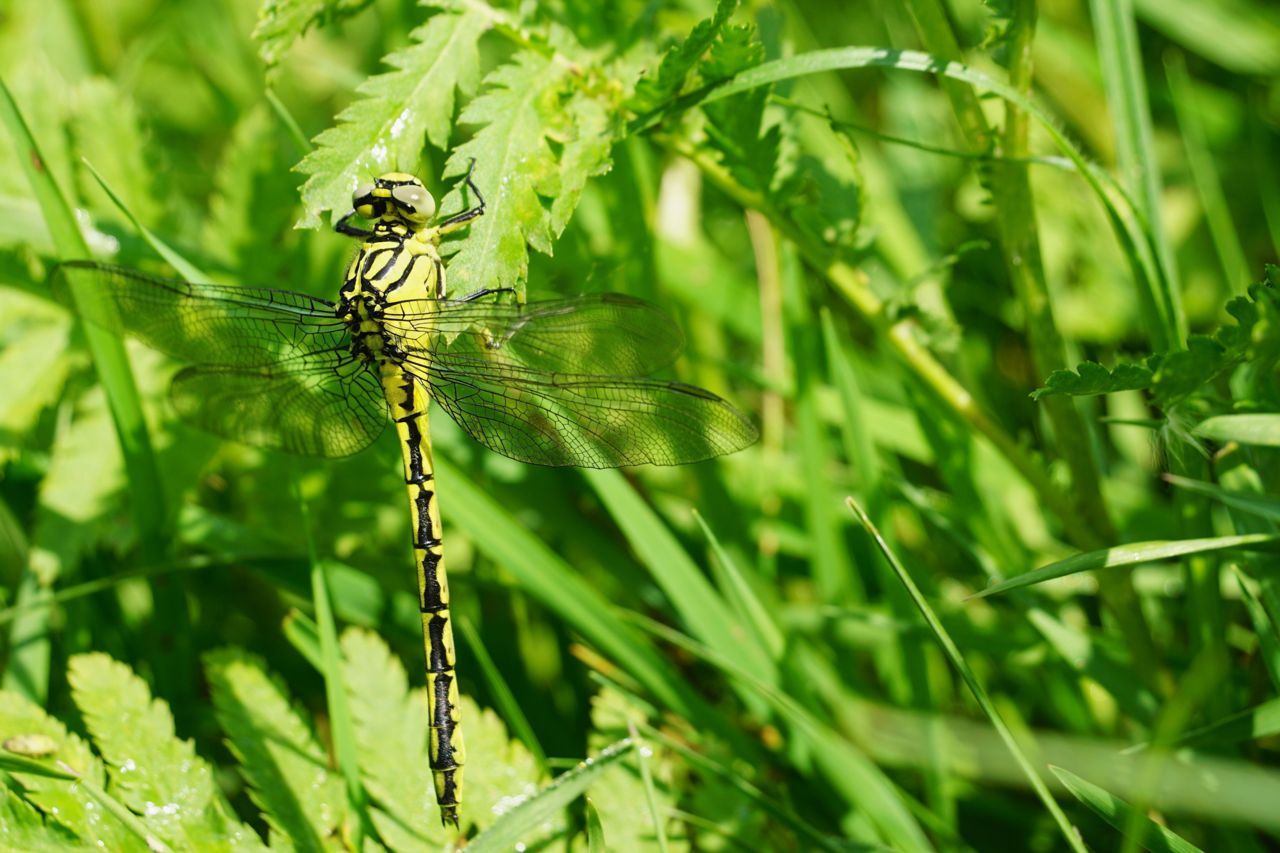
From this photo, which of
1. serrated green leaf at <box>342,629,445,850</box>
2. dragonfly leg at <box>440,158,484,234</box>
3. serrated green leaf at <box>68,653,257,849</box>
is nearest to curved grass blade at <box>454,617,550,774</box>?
serrated green leaf at <box>342,629,445,850</box>

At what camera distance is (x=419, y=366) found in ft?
7.00

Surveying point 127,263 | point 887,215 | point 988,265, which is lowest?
point 988,265

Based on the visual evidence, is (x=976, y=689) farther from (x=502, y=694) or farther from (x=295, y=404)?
(x=295, y=404)

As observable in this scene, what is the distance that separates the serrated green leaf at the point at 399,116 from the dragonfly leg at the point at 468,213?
7cm

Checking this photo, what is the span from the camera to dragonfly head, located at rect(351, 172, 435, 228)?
2.10m

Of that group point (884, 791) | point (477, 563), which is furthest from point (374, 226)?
point (884, 791)

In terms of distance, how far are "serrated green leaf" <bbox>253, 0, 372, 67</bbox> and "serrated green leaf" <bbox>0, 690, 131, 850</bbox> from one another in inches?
44.8

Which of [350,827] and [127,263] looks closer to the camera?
[350,827]

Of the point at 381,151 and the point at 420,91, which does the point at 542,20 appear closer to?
the point at 420,91

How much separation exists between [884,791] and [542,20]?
1531 mm

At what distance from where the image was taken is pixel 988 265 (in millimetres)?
3211

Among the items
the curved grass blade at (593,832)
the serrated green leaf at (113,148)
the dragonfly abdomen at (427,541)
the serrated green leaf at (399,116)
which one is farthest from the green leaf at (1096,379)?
the serrated green leaf at (113,148)

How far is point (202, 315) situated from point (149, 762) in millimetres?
888

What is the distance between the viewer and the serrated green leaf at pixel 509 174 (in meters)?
1.58
